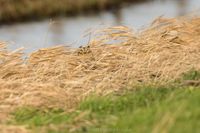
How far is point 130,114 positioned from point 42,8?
1385 centimetres

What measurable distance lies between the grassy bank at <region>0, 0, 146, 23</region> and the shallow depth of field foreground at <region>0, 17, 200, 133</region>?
9.40 meters

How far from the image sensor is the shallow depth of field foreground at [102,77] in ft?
18.7

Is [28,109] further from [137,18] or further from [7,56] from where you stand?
[137,18]

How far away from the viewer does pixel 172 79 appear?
7043 millimetres

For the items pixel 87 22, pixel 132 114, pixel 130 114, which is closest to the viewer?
pixel 132 114

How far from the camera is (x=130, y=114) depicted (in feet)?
18.6

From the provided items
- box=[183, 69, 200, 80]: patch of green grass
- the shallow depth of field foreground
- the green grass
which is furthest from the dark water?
the green grass

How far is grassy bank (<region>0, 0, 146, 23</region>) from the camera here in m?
18.8

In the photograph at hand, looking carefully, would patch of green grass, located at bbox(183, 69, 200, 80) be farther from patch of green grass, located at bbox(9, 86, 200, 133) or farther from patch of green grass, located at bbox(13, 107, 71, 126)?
patch of green grass, located at bbox(13, 107, 71, 126)

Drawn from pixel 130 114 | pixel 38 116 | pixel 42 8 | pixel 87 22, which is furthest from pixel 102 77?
pixel 42 8

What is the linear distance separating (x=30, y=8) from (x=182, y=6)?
15.7ft

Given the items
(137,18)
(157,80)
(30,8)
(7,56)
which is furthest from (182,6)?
(157,80)

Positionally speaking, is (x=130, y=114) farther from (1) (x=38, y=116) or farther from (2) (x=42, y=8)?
(2) (x=42, y=8)

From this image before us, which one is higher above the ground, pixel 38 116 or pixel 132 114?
pixel 132 114
